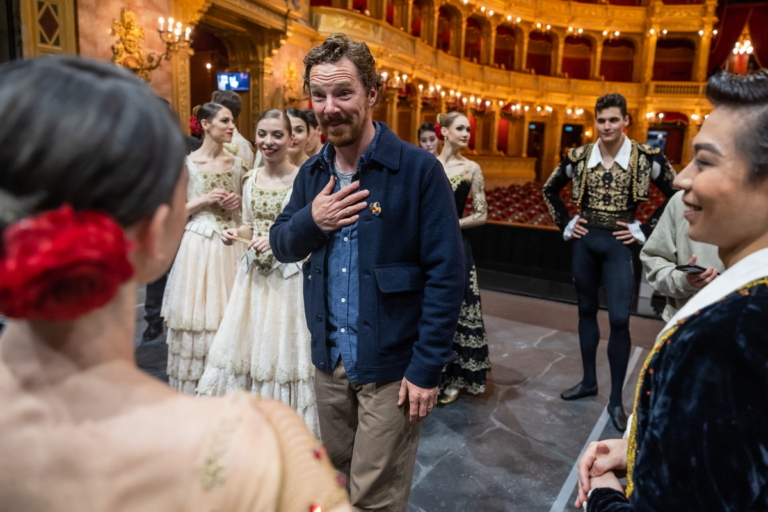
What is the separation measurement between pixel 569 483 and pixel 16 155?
8.58ft

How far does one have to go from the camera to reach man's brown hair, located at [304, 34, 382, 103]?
5.06ft

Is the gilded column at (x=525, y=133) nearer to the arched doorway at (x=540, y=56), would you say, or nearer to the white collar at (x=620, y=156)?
the arched doorway at (x=540, y=56)

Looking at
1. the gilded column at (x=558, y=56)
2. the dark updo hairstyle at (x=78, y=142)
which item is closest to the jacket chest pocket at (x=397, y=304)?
the dark updo hairstyle at (x=78, y=142)

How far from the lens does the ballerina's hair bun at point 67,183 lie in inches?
18.8

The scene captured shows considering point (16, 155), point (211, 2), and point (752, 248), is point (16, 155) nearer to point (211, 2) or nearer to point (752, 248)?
point (752, 248)

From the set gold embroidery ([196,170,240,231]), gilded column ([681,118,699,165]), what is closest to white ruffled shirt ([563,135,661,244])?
gold embroidery ([196,170,240,231])

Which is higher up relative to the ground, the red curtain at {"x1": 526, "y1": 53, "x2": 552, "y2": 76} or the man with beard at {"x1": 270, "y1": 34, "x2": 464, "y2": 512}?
the red curtain at {"x1": 526, "y1": 53, "x2": 552, "y2": 76}

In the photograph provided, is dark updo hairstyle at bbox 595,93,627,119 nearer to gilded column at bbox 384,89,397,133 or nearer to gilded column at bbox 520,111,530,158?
gilded column at bbox 384,89,397,133

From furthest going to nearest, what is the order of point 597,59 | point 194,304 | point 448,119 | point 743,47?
point 597,59, point 743,47, point 448,119, point 194,304

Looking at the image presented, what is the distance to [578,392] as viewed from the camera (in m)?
3.31

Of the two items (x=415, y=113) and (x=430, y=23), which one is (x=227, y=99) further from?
(x=430, y=23)

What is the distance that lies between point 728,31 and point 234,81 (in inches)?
870

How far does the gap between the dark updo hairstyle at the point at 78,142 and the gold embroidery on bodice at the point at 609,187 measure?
298cm

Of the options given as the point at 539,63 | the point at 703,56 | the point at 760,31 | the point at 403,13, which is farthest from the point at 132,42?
the point at 760,31
